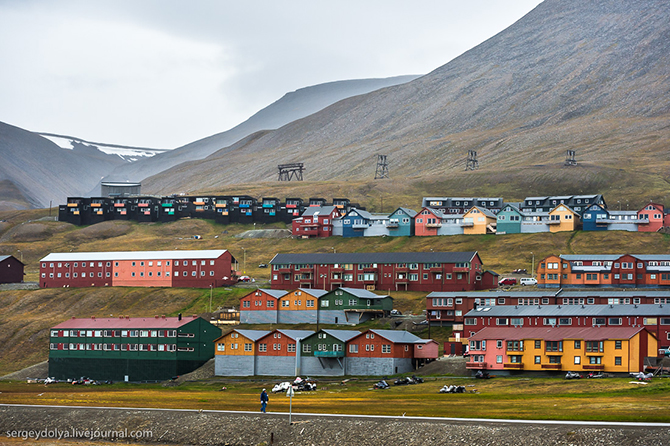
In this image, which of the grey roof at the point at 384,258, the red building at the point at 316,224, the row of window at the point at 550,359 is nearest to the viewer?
the row of window at the point at 550,359

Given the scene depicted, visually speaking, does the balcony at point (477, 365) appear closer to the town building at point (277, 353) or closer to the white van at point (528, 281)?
the town building at point (277, 353)

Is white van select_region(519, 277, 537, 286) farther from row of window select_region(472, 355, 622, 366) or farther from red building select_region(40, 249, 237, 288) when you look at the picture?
red building select_region(40, 249, 237, 288)

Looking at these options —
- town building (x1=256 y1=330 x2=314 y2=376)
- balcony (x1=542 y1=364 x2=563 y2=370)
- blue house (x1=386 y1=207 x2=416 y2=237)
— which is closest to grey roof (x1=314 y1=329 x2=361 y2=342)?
town building (x1=256 y1=330 x2=314 y2=376)

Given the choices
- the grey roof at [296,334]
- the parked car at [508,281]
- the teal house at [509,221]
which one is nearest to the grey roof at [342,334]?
the grey roof at [296,334]

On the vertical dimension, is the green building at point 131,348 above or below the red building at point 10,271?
below

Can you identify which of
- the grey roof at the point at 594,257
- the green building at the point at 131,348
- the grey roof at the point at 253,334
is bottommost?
the green building at the point at 131,348

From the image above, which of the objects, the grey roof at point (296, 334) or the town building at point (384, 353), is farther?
the grey roof at point (296, 334)
